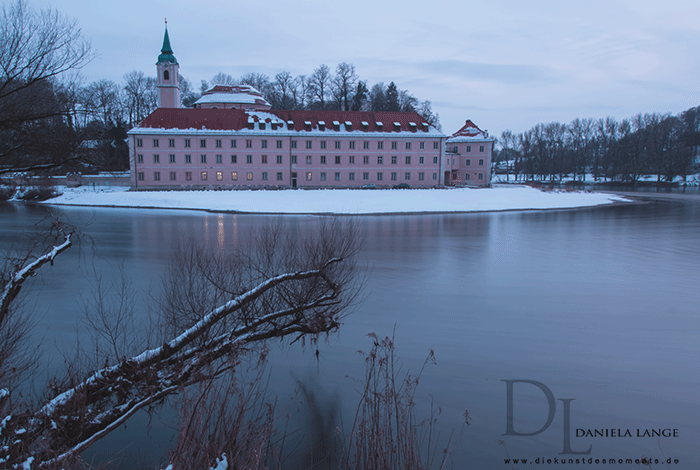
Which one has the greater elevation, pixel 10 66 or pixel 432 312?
pixel 10 66

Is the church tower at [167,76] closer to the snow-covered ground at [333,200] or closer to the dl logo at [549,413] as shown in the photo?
the snow-covered ground at [333,200]

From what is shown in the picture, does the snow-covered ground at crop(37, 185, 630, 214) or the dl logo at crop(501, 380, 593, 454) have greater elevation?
the snow-covered ground at crop(37, 185, 630, 214)

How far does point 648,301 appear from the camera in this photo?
51.5 feet

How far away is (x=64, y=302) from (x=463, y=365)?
11660 mm

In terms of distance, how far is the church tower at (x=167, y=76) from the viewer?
71.3 m

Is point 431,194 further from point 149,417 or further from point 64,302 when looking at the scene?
point 149,417

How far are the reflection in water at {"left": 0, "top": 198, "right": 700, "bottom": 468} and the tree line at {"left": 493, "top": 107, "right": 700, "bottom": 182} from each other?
3539 inches

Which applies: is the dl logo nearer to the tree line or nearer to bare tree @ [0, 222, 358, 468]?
bare tree @ [0, 222, 358, 468]

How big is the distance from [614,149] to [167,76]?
97.6m

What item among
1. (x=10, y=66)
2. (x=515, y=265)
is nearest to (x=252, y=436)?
(x=10, y=66)

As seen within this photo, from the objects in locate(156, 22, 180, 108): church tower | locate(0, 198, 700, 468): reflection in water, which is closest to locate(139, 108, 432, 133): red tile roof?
locate(156, 22, 180, 108): church tower

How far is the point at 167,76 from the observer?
72312mm

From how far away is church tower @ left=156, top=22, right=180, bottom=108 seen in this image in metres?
71.3

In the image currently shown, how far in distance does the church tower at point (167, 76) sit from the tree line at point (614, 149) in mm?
83423
